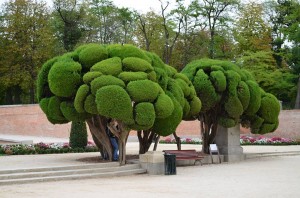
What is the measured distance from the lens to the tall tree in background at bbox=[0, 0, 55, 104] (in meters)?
48.4

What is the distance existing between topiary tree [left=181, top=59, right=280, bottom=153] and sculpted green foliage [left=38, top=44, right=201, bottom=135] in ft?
6.51

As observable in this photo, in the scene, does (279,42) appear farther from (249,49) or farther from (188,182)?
(188,182)

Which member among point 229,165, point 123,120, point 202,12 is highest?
point 202,12

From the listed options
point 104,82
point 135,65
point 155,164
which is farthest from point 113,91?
point 155,164

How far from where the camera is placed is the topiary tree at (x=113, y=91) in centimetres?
1538

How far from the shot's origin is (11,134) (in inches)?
1790

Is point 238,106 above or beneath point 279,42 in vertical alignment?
beneath

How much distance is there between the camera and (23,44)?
49.1 m

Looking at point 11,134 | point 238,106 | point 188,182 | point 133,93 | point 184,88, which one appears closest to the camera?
point 188,182

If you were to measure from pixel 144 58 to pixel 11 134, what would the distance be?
31.5 metres

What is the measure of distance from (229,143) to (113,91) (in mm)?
7604

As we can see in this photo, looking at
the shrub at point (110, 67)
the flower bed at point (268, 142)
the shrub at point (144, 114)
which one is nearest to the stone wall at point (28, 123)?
the flower bed at point (268, 142)

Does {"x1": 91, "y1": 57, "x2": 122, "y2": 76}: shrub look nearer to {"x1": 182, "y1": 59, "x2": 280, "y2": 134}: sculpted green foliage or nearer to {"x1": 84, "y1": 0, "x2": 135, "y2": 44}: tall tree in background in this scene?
{"x1": 182, "y1": 59, "x2": 280, "y2": 134}: sculpted green foliage

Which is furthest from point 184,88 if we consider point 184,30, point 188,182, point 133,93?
point 184,30
